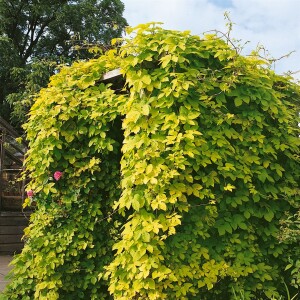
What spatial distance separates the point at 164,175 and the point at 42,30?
17.3 meters

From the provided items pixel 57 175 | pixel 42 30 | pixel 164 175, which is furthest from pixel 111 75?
pixel 42 30

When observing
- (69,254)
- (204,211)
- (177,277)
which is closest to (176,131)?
(204,211)

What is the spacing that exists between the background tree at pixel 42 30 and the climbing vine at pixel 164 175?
12232 millimetres

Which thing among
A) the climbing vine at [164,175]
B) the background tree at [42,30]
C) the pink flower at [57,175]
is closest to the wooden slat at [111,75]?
the climbing vine at [164,175]

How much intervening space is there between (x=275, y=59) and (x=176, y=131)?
1354 millimetres

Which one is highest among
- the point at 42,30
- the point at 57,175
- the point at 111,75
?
the point at 42,30

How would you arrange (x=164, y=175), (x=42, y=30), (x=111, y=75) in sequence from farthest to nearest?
(x=42, y=30)
(x=111, y=75)
(x=164, y=175)

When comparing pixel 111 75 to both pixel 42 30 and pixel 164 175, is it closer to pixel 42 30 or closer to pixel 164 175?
pixel 164 175

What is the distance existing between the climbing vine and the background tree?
40.1 feet

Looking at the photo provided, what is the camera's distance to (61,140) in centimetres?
409

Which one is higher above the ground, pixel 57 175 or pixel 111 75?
pixel 111 75

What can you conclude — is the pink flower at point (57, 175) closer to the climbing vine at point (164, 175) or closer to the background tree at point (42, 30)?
the climbing vine at point (164, 175)

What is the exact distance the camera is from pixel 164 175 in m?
3.16

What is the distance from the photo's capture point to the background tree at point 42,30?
1686cm
